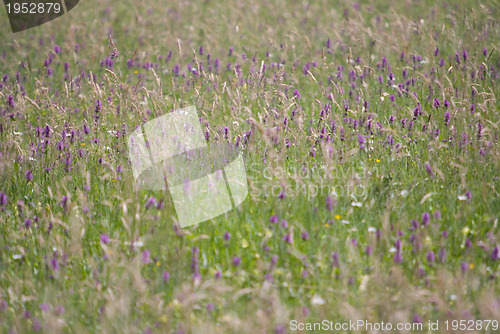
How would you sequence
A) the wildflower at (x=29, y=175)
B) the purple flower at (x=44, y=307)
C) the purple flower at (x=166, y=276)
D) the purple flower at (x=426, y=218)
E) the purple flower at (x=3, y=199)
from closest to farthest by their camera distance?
the purple flower at (x=44, y=307)
the purple flower at (x=166, y=276)
the purple flower at (x=426, y=218)
the purple flower at (x=3, y=199)
the wildflower at (x=29, y=175)

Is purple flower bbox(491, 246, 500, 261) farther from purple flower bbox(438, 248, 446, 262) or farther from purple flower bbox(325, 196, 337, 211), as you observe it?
purple flower bbox(325, 196, 337, 211)

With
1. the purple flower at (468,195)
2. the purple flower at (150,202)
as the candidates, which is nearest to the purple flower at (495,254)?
the purple flower at (468,195)

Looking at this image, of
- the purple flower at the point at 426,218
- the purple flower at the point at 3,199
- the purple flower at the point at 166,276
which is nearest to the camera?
the purple flower at the point at 166,276

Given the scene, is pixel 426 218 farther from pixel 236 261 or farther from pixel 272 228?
pixel 236 261

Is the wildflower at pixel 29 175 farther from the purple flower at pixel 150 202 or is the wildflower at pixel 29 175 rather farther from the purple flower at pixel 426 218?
the purple flower at pixel 426 218

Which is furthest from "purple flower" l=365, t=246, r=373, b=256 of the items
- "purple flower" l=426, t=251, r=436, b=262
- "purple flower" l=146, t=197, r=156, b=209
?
"purple flower" l=146, t=197, r=156, b=209

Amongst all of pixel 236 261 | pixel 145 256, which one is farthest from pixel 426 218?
pixel 145 256

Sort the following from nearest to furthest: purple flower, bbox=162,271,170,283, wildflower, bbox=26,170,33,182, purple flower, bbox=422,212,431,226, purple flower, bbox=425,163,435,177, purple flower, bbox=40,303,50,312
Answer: purple flower, bbox=40,303,50,312
purple flower, bbox=162,271,170,283
purple flower, bbox=422,212,431,226
purple flower, bbox=425,163,435,177
wildflower, bbox=26,170,33,182

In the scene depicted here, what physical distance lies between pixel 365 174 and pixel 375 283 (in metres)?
1.14

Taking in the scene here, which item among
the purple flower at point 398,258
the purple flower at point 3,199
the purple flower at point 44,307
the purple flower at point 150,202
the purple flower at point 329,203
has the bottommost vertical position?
the purple flower at point 398,258

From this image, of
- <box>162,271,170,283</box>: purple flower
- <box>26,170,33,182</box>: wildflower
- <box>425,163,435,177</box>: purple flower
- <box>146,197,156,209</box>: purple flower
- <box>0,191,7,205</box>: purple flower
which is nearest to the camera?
<box>162,271,170,283</box>: purple flower

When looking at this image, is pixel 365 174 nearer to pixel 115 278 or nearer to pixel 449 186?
pixel 449 186

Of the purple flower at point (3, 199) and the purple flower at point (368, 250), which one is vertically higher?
the purple flower at point (3, 199)

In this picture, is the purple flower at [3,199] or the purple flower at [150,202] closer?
the purple flower at [150,202]
